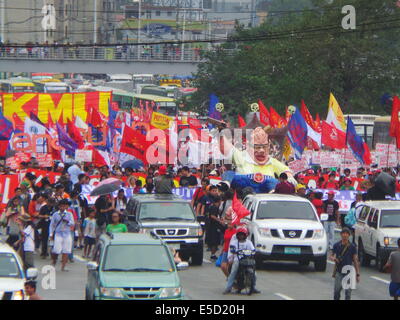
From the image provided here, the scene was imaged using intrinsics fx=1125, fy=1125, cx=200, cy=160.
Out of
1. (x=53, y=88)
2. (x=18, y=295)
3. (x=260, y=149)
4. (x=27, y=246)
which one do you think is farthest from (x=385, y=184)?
(x=53, y=88)

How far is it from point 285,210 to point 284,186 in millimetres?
2807

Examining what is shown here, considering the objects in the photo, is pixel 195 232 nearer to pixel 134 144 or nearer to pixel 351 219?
pixel 351 219

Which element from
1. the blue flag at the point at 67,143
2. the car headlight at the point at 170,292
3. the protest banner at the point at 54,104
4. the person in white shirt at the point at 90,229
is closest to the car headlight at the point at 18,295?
the car headlight at the point at 170,292

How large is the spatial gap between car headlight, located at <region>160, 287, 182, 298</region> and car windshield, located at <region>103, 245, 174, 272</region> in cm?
66

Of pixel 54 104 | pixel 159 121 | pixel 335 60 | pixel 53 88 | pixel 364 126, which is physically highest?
pixel 335 60

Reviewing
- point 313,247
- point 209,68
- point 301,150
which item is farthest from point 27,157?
point 209,68

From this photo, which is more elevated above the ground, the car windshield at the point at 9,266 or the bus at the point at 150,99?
the bus at the point at 150,99

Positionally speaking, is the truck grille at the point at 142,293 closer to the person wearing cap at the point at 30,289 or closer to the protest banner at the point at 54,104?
the person wearing cap at the point at 30,289

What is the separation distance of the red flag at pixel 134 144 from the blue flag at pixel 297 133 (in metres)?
5.14

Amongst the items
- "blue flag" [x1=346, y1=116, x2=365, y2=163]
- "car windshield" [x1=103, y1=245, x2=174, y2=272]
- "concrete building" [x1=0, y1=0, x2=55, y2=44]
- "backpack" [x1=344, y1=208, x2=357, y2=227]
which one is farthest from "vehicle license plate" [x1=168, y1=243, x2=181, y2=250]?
"concrete building" [x1=0, y1=0, x2=55, y2=44]

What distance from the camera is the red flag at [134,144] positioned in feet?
116

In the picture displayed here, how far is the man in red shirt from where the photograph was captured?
2659 cm

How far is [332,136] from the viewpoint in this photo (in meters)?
38.2

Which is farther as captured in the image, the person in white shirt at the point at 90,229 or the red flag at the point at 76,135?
the red flag at the point at 76,135
